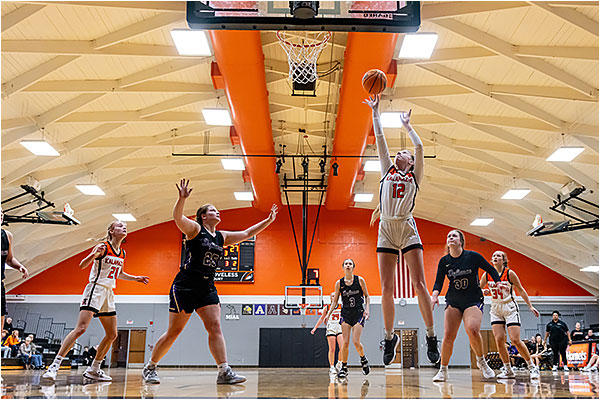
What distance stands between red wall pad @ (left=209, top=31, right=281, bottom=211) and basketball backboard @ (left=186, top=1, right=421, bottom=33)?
2.46 metres

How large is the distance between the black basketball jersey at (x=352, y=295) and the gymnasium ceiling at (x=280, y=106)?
179 inches

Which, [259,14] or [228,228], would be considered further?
[228,228]

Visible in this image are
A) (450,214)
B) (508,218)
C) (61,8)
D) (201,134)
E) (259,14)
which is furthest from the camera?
(450,214)

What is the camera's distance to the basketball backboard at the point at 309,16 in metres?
6.07

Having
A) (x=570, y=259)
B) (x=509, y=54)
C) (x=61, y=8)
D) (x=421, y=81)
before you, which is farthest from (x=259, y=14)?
(x=570, y=259)

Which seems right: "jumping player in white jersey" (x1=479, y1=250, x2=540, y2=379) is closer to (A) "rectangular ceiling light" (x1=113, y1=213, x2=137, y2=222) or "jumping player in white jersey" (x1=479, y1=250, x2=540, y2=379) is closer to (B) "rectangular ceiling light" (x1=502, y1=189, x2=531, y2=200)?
(B) "rectangular ceiling light" (x1=502, y1=189, x2=531, y2=200)

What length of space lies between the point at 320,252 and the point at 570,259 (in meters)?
9.52

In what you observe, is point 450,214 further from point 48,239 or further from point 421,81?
point 48,239

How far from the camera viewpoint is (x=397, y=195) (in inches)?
199

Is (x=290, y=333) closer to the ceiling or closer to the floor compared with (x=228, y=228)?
closer to the floor

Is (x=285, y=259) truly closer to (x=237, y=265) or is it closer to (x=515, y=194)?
(x=237, y=265)

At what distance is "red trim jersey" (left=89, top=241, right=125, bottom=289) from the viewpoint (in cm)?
656

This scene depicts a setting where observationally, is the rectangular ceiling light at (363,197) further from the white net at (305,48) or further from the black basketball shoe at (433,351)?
the black basketball shoe at (433,351)

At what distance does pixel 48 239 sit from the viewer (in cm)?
2075
